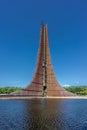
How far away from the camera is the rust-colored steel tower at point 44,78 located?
5216 centimetres

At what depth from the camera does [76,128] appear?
1487 centimetres

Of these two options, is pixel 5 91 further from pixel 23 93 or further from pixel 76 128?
pixel 76 128

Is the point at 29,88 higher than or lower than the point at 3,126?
higher

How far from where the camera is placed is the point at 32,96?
5188cm

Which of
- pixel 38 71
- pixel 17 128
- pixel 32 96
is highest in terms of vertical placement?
pixel 38 71

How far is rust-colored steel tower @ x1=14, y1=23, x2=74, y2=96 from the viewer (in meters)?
52.2

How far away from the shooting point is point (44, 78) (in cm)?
5459

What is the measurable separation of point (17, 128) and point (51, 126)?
2.15 m

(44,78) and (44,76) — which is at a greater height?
(44,76)

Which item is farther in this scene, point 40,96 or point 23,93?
point 40,96

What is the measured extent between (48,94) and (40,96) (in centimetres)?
176

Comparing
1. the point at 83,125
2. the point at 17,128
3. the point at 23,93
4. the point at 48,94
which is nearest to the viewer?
the point at 17,128

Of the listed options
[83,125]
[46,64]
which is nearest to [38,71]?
[46,64]

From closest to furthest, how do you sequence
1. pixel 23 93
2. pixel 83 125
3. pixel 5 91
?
pixel 83 125
pixel 23 93
pixel 5 91
